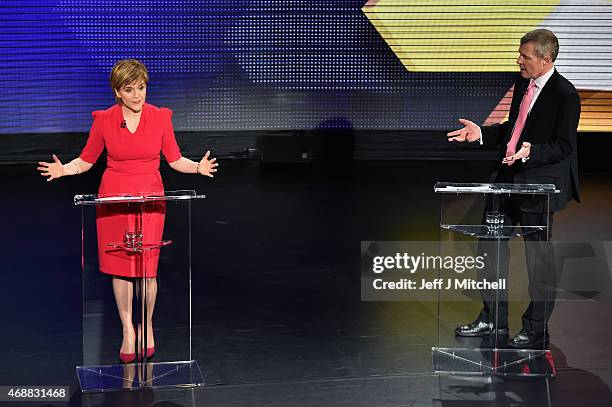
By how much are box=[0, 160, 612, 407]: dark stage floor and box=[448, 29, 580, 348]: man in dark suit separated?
256mm

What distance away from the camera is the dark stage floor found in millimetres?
4012

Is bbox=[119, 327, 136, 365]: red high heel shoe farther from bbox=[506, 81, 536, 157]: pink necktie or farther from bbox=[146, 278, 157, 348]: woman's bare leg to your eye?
bbox=[506, 81, 536, 157]: pink necktie

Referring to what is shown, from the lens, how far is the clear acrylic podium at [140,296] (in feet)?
12.9

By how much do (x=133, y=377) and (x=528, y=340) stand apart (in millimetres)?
1606

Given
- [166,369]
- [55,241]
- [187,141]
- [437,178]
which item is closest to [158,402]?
[166,369]

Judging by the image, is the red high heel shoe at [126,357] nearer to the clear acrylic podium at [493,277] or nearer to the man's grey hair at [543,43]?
the clear acrylic podium at [493,277]

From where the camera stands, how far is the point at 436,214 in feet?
26.4

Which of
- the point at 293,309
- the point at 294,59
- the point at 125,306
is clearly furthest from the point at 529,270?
the point at 294,59

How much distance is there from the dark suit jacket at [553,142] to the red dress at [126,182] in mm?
1513

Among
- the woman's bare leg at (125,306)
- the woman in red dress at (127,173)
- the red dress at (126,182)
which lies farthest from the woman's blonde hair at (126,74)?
the woman's bare leg at (125,306)

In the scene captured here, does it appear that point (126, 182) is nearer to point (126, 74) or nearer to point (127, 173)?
point (127, 173)

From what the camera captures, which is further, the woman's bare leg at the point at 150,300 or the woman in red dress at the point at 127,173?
the woman's bare leg at the point at 150,300

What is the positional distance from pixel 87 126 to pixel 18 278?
17.0 ft

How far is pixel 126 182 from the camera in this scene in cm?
398
